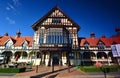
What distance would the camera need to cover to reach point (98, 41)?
3816cm

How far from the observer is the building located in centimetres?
3462

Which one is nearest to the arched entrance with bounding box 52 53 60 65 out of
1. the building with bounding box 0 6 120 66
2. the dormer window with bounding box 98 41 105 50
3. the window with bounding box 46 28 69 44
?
the building with bounding box 0 6 120 66

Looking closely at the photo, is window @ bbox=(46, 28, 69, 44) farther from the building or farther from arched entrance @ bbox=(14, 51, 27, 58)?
arched entrance @ bbox=(14, 51, 27, 58)

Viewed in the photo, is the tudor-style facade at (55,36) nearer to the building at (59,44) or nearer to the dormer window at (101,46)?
the building at (59,44)

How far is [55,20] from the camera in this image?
123ft

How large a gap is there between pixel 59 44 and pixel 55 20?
8771 mm

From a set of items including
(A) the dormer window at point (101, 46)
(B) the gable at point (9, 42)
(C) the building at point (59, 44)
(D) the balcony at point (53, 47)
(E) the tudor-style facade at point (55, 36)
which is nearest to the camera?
(D) the balcony at point (53, 47)

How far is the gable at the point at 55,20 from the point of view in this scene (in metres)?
37.2

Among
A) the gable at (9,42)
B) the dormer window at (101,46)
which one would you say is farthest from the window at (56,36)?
the gable at (9,42)

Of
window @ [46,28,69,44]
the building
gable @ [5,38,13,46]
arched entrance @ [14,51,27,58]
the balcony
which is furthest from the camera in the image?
gable @ [5,38,13,46]

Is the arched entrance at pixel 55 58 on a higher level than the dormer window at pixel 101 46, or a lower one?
lower

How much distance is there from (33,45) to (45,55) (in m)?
5.14

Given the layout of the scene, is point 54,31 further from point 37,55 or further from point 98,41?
point 98,41

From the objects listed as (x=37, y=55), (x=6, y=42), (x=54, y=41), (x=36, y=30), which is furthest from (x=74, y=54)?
(x=6, y=42)
